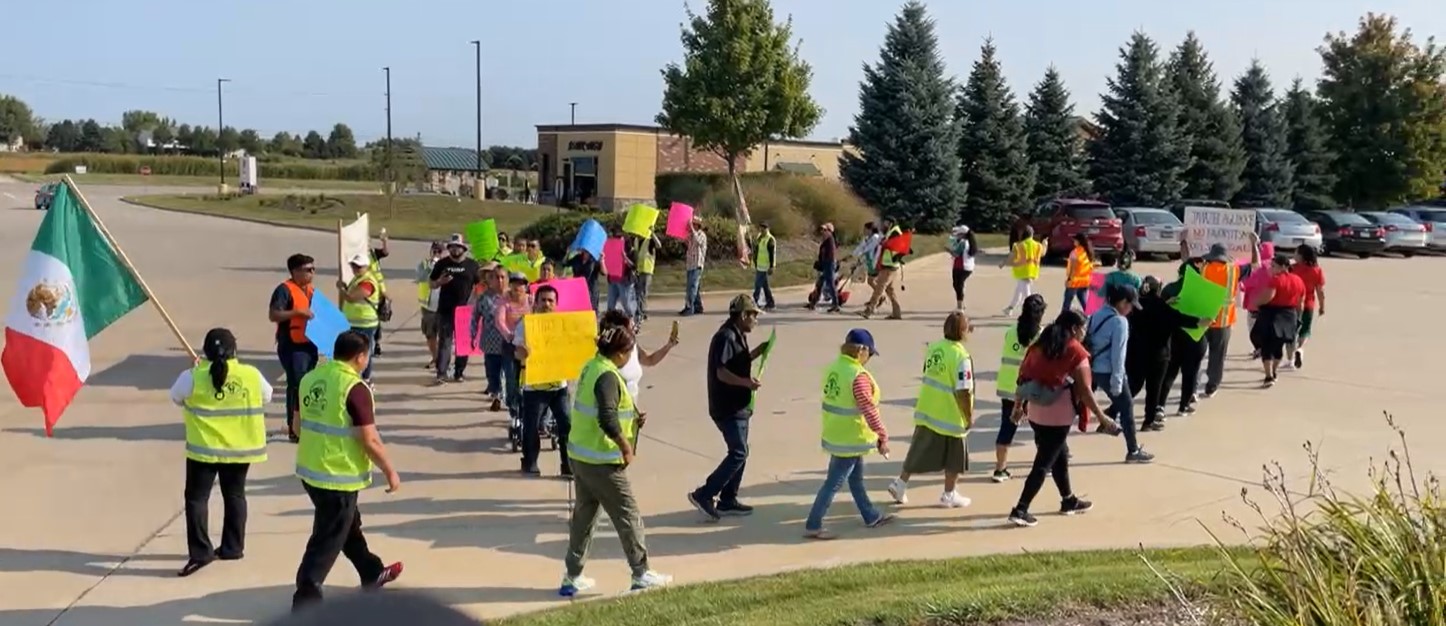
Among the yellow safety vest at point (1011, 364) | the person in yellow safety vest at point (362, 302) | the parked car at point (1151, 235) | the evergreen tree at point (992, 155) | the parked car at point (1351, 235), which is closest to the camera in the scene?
the yellow safety vest at point (1011, 364)

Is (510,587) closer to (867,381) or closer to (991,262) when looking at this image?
(867,381)

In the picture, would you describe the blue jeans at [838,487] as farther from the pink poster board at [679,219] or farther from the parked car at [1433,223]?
the parked car at [1433,223]

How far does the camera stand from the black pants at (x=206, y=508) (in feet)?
25.4

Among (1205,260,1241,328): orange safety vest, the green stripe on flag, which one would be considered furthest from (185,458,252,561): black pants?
(1205,260,1241,328): orange safety vest

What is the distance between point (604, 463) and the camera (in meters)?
7.24

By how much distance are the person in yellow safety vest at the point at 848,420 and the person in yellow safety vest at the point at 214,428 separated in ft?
11.8

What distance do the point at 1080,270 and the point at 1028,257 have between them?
966 mm

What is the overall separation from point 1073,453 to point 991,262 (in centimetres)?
2044

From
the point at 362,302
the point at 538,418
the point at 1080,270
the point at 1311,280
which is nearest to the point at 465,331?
the point at 362,302

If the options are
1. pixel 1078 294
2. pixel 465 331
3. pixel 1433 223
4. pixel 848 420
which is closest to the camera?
pixel 848 420

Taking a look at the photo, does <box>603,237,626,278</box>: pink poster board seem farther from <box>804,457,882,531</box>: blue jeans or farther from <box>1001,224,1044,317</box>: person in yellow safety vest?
<box>804,457,882,531</box>: blue jeans

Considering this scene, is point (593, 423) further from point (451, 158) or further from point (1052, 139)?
point (451, 158)

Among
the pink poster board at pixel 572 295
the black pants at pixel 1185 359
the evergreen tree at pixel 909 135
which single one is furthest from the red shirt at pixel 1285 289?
the evergreen tree at pixel 909 135

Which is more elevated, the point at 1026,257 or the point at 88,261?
the point at 88,261
